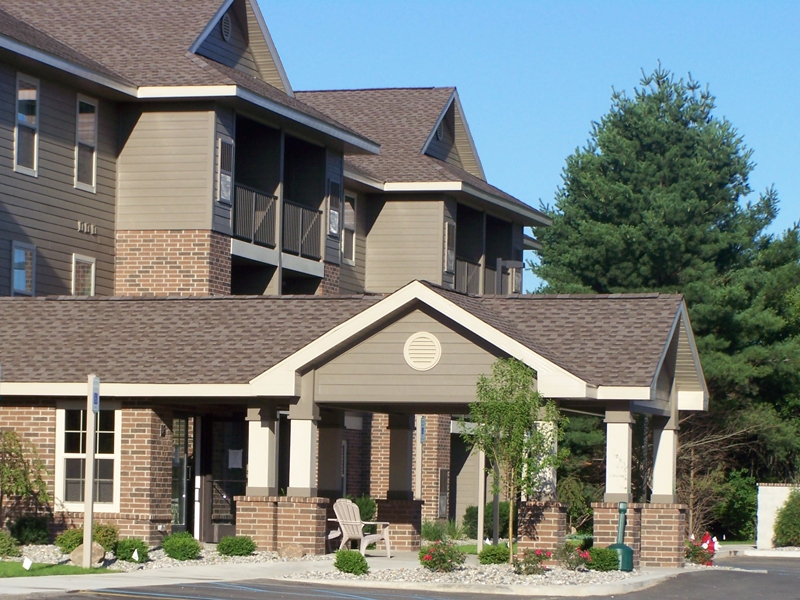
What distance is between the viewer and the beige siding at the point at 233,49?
30922 mm

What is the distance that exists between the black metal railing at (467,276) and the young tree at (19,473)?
55.8 ft

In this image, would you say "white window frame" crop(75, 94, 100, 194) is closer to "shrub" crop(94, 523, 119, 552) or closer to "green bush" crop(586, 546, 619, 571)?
"shrub" crop(94, 523, 119, 552)

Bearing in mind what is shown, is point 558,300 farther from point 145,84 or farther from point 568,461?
point 568,461

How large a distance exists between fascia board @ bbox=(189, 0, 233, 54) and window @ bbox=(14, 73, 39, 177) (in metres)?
4.19

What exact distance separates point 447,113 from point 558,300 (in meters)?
16.9

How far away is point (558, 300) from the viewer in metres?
24.3

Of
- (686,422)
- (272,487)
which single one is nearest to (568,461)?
(686,422)

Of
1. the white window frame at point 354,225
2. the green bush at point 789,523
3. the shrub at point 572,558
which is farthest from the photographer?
the green bush at point 789,523

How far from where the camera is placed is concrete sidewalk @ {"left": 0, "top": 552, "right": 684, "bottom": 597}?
658 inches

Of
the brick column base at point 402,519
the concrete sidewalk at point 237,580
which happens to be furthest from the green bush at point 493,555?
the brick column base at point 402,519

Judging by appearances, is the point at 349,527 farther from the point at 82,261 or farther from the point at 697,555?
the point at 82,261

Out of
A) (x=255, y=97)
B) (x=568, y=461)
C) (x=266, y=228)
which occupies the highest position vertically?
(x=255, y=97)

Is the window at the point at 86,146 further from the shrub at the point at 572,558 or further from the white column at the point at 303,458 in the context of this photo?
the shrub at the point at 572,558

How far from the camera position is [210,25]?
30.7 metres
